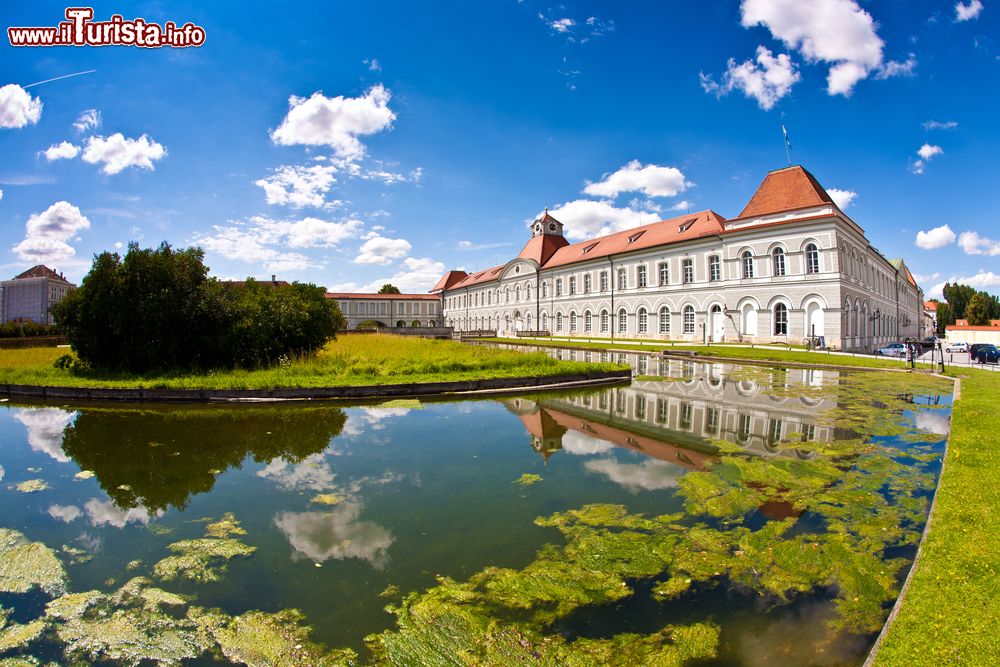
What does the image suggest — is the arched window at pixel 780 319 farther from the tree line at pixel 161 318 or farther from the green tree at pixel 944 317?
the green tree at pixel 944 317

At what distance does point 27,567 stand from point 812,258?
36.0 meters

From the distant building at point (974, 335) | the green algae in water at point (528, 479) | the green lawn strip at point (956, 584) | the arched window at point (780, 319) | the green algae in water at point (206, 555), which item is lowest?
the green algae in water at point (206, 555)

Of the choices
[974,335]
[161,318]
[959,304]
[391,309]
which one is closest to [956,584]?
[161,318]

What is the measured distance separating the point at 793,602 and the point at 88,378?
747 inches

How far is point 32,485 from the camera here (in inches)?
245

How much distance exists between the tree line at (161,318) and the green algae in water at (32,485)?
10.4 meters

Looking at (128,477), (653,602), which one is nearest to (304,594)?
(653,602)

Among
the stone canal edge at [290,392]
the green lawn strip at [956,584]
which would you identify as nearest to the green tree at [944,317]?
the stone canal edge at [290,392]

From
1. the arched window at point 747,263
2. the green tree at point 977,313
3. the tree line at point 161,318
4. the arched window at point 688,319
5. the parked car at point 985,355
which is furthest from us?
the green tree at point 977,313

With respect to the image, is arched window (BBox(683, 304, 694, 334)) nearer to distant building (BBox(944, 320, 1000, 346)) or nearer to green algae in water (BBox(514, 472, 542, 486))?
green algae in water (BBox(514, 472, 542, 486))

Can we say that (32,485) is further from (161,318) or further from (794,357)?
(794,357)

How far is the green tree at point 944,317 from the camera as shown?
94875 mm

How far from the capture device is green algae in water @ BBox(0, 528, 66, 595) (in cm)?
379

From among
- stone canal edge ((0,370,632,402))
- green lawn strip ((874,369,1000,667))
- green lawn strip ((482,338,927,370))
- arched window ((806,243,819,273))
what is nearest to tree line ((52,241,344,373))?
stone canal edge ((0,370,632,402))
